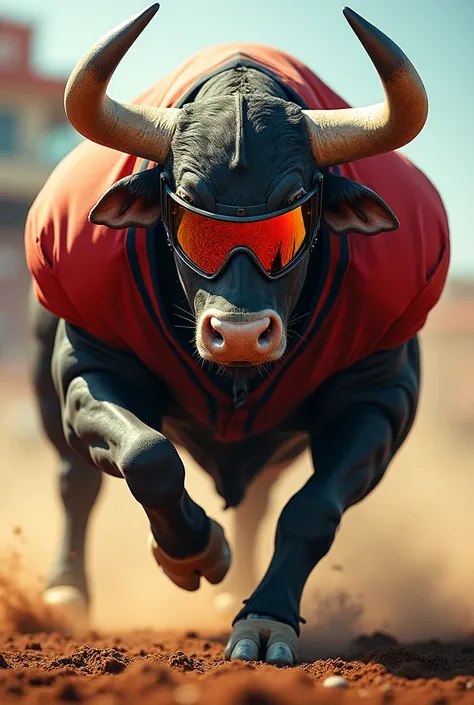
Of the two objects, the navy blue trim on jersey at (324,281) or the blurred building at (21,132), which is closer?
the navy blue trim on jersey at (324,281)

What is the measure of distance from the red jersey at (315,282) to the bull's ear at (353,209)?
20 cm

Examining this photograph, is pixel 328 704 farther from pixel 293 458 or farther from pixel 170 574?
pixel 293 458

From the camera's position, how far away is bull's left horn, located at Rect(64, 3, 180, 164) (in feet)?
15.6

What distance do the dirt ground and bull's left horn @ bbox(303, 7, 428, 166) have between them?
6.48 ft

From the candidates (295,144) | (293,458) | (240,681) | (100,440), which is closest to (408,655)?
(240,681)

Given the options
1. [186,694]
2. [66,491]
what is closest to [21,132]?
[66,491]

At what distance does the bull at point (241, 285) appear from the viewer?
4.77 metres

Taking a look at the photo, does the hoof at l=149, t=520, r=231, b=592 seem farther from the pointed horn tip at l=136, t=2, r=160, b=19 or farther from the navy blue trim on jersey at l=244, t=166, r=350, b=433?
the pointed horn tip at l=136, t=2, r=160, b=19

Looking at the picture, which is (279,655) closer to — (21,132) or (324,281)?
(324,281)

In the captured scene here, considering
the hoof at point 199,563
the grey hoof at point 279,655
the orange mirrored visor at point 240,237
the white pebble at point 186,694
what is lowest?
the white pebble at point 186,694

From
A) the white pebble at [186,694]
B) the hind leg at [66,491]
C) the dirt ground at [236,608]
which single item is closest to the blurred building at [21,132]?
the dirt ground at [236,608]

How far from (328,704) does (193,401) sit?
2.54m

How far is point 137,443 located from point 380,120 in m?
1.61

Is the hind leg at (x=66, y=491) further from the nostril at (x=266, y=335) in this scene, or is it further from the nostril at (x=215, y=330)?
the nostril at (x=266, y=335)
